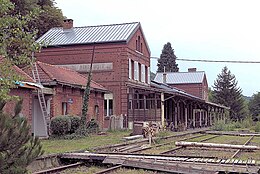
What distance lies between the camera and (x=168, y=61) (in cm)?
8850

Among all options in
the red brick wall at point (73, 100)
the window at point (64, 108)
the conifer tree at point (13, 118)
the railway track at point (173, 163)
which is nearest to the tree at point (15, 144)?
the conifer tree at point (13, 118)

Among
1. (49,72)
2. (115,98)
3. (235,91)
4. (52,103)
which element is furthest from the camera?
(235,91)

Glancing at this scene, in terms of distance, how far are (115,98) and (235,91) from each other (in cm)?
4008

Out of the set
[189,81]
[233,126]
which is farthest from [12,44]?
[189,81]

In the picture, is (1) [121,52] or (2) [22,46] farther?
(1) [121,52]

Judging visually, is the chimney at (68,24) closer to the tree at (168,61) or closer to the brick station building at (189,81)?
the brick station building at (189,81)

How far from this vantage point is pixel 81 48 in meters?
33.3

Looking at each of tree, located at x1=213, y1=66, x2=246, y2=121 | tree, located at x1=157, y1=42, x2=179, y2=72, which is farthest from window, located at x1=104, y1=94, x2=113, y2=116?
tree, located at x1=157, y1=42, x2=179, y2=72

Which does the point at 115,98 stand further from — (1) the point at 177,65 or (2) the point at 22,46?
(1) the point at 177,65

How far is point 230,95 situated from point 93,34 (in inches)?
1546

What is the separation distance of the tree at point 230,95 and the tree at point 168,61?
743 inches

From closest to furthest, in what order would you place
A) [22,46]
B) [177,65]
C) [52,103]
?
[22,46]
[52,103]
[177,65]

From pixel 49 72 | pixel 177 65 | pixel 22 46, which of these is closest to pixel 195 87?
pixel 177 65

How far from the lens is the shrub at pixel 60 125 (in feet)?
64.6
